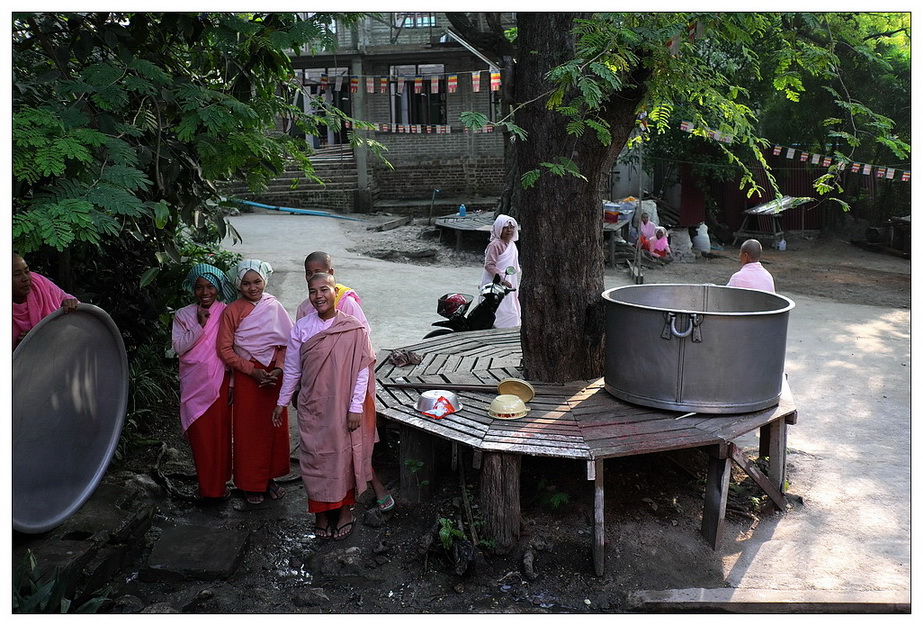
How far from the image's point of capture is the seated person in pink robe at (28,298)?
3.86 m

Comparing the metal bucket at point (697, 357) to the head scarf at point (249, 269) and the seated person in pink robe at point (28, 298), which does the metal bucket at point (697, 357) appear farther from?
the seated person in pink robe at point (28, 298)

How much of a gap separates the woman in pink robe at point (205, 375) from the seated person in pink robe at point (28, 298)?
2.21 ft

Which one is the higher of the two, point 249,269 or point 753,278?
point 249,269

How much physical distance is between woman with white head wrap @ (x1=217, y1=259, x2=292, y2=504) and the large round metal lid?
26.1 inches

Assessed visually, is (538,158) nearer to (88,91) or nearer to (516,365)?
(516,365)

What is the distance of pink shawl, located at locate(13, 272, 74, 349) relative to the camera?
403 centimetres

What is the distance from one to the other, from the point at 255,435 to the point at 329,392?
2.52 feet

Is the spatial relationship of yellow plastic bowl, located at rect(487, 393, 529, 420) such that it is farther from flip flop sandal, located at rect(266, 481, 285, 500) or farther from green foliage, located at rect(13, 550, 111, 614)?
green foliage, located at rect(13, 550, 111, 614)

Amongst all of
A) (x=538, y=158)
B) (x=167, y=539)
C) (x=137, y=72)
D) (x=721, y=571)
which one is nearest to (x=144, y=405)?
(x=167, y=539)

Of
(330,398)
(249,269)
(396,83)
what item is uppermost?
(396,83)

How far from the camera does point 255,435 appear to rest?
468cm

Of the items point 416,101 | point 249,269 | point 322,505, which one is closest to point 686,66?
point 249,269

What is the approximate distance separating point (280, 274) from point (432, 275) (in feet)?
7.73

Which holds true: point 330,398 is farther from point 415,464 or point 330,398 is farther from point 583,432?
point 583,432
